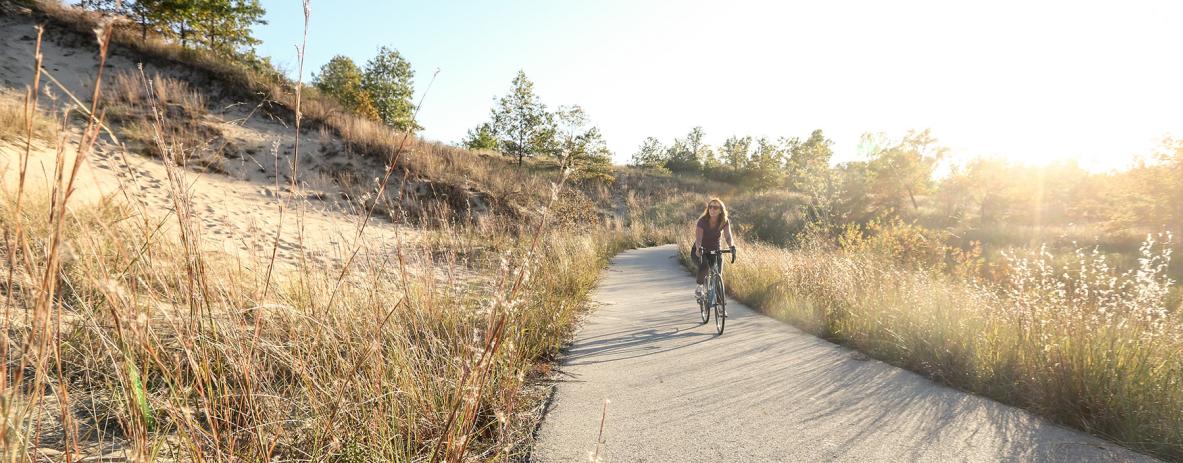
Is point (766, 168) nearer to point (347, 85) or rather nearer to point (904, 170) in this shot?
point (904, 170)

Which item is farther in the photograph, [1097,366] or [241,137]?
[241,137]

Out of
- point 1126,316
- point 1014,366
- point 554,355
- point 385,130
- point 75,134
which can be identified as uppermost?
point 385,130

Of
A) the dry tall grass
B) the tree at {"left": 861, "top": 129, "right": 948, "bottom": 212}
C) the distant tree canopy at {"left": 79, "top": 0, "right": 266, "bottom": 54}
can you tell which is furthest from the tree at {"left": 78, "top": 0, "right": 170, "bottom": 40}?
the tree at {"left": 861, "top": 129, "right": 948, "bottom": 212}

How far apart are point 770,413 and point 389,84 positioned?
41.1 m

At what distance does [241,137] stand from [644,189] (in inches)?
1086

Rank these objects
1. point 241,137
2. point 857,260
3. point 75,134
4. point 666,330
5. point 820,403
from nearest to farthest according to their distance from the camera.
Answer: point 820,403
point 666,330
point 857,260
point 75,134
point 241,137

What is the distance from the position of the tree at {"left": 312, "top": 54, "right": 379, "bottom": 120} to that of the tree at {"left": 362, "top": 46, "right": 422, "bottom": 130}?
113 cm

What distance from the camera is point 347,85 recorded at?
33.9 meters

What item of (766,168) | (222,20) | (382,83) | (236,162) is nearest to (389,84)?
(382,83)

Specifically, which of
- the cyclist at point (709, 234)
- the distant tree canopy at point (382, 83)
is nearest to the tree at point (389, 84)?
the distant tree canopy at point (382, 83)

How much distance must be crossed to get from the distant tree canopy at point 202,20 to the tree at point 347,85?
18.2ft

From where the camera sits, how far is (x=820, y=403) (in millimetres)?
3172

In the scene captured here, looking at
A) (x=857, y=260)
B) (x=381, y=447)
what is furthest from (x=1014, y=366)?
(x=381, y=447)

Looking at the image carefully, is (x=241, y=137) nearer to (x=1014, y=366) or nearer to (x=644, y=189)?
(x=1014, y=366)
